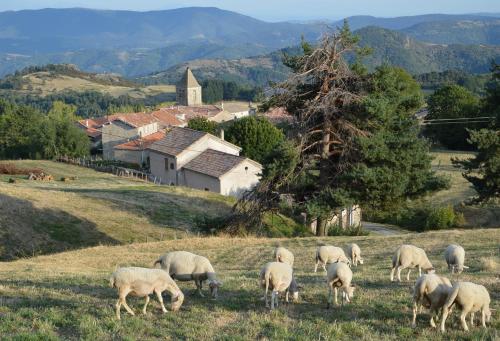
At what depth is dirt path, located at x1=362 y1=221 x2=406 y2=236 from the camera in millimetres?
46475

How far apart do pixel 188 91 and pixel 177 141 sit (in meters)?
100

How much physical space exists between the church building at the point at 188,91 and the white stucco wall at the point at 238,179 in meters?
107

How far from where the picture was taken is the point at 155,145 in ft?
225

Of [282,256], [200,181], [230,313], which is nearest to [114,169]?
[200,181]

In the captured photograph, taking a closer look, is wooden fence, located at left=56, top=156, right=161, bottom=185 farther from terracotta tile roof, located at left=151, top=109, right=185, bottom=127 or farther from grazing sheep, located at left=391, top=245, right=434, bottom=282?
grazing sheep, located at left=391, top=245, right=434, bottom=282

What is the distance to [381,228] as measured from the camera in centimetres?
4881

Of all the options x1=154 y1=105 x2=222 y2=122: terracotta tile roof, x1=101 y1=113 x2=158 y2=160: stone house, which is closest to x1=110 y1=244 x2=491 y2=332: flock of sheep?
x1=101 y1=113 x2=158 y2=160: stone house

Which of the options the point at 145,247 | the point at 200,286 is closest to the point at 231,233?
the point at 145,247

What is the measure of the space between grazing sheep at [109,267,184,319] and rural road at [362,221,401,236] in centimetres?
3476

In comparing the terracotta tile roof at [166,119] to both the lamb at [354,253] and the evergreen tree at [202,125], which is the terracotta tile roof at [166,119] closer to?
the evergreen tree at [202,125]

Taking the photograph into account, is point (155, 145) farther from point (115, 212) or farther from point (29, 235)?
point (29, 235)

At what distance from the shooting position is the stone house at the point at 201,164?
58.1 metres

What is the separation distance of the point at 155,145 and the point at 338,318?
5794 cm

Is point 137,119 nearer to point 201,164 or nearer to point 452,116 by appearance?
point 201,164
